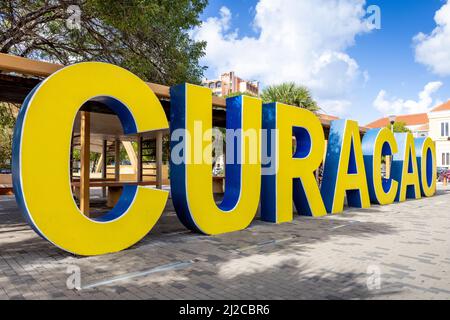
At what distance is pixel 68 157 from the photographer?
586 cm

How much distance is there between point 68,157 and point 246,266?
3.32 meters

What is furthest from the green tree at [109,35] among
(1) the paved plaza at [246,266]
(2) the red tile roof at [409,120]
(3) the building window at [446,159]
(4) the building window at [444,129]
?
(2) the red tile roof at [409,120]

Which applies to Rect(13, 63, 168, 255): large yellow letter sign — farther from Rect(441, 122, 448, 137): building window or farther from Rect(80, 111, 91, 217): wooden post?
Rect(441, 122, 448, 137): building window

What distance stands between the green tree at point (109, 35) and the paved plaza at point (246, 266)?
5478 mm

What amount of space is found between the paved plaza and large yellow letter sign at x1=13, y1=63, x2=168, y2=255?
0.41 meters

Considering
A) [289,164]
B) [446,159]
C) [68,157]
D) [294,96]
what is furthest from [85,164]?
[446,159]

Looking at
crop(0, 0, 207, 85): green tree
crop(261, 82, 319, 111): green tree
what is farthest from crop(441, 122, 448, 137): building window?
crop(0, 0, 207, 85): green tree

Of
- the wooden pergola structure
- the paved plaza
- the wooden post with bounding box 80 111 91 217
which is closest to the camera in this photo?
the paved plaza

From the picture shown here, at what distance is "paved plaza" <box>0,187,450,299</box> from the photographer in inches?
180

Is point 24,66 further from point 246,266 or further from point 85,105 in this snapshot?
point 246,266

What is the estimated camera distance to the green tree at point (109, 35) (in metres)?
9.98

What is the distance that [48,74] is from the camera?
238 inches
